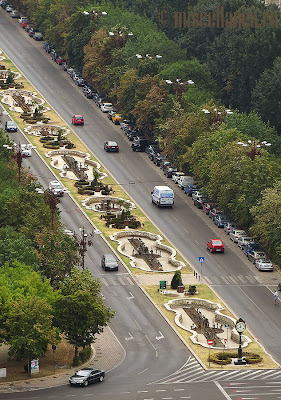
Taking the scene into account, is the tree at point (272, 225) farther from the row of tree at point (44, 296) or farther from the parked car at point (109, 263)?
the row of tree at point (44, 296)

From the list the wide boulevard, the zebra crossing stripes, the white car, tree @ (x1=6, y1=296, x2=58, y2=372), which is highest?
tree @ (x1=6, y1=296, x2=58, y2=372)

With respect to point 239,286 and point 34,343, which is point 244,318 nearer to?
point 239,286

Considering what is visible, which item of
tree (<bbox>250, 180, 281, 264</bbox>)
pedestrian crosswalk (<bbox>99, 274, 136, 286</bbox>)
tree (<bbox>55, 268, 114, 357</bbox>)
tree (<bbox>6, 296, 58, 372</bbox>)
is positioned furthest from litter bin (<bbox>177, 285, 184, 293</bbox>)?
tree (<bbox>6, 296, 58, 372</bbox>)

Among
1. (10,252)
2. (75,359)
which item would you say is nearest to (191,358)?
(75,359)

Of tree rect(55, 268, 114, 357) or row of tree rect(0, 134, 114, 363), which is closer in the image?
row of tree rect(0, 134, 114, 363)

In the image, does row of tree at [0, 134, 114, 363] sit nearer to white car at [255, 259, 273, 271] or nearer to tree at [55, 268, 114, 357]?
tree at [55, 268, 114, 357]

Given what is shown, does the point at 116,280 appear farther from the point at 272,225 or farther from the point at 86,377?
the point at 86,377
